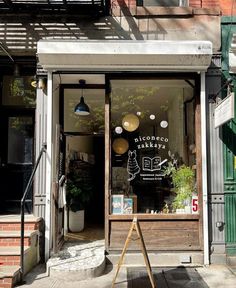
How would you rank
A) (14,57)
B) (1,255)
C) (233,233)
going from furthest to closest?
(14,57)
(233,233)
(1,255)

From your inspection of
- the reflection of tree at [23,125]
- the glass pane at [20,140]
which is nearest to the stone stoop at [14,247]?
the glass pane at [20,140]

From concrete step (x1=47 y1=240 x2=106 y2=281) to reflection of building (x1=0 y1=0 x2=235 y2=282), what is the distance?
0.29 meters

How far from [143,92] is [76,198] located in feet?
8.99

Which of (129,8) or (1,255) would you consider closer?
(1,255)

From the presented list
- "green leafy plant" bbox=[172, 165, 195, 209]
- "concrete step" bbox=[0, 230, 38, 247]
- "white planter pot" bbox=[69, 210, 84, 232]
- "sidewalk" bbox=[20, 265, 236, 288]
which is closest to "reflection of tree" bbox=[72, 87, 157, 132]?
"green leafy plant" bbox=[172, 165, 195, 209]

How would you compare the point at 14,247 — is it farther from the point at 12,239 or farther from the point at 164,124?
the point at 164,124

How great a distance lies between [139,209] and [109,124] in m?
1.59

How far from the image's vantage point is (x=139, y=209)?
6.75 meters

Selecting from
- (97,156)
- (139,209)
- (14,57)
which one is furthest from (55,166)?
(97,156)

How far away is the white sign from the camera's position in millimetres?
5664

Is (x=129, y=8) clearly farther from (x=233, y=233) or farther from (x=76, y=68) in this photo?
(x=233, y=233)

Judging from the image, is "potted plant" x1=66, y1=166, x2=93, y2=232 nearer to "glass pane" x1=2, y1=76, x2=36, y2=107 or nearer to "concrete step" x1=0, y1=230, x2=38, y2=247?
"glass pane" x1=2, y1=76, x2=36, y2=107

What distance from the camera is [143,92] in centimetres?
702

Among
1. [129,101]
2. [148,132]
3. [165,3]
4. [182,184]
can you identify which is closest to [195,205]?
[182,184]
